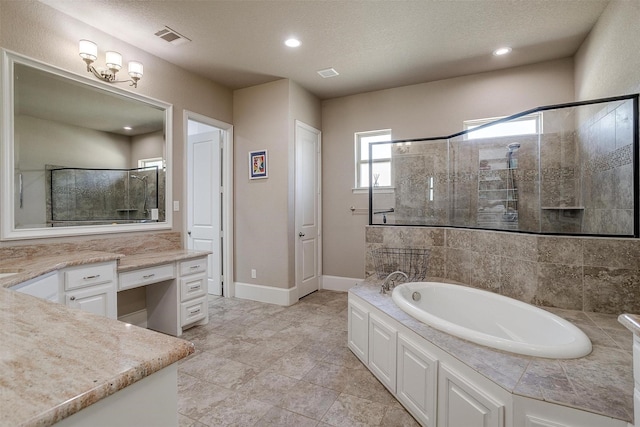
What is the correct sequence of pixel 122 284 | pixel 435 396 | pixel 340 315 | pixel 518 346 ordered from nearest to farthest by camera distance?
pixel 518 346
pixel 435 396
pixel 122 284
pixel 340 315

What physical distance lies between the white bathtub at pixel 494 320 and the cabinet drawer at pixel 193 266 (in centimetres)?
194

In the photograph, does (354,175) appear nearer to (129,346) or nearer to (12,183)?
(12,183)

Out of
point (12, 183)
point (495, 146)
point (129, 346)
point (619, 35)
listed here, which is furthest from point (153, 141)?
point (619, 35)

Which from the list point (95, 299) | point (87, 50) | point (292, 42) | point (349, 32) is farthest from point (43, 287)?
point (349, 32)

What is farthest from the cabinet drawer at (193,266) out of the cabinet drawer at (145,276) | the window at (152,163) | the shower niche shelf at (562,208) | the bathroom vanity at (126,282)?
the shower niche shelf at (562,208)

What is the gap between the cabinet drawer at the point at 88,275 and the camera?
6.97ft

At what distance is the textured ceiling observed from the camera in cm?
248

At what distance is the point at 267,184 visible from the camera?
3.98 m

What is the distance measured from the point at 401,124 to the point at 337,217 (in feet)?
5.17

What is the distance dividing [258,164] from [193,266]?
1.58 m

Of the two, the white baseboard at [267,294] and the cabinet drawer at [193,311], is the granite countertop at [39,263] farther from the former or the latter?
the white baseboard at [267,294]

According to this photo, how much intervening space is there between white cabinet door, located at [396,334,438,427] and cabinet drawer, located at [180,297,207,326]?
2.07 meters

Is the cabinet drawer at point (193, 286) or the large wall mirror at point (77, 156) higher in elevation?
the large wall mirror at point (77, 156)

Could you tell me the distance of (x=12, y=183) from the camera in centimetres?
227
